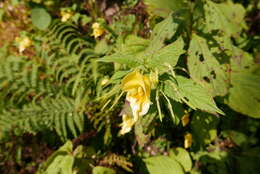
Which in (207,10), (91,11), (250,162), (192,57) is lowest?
(250,162)

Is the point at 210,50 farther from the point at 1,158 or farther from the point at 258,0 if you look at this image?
the point at 1,158

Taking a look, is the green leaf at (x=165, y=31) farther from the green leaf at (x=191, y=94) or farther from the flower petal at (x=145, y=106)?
the flower petal at (x=145, y=106)

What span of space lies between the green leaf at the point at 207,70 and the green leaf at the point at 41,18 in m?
1.56

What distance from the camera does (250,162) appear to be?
198 centimetres

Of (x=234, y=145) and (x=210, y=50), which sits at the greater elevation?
(x=210, y=50)

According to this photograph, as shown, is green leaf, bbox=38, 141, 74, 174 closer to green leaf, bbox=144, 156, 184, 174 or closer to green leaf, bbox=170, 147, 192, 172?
green leaf, bbox=144, 156, 184, 174

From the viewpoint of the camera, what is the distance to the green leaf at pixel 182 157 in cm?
189

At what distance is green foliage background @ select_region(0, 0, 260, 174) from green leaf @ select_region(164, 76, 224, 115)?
0.23m

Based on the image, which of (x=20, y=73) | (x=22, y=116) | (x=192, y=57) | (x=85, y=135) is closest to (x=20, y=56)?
(x=20, y=73)

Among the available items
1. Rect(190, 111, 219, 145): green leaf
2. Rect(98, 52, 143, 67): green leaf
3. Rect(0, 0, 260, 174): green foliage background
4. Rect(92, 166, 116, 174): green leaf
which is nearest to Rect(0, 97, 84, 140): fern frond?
Rect(0, 0, 260, 174): green foliage background

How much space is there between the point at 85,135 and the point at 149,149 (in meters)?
0.48

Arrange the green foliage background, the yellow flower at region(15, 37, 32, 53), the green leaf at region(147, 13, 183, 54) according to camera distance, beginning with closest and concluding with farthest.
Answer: the green leaf at region(147, 13, 183, 54)
the green foliage background
the yellow flower at region(15, 37, 32, 53)

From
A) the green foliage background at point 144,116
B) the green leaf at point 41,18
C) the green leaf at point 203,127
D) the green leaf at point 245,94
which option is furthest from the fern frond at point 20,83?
the green leaf at point 245,94

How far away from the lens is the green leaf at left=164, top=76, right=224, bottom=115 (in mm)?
1014
